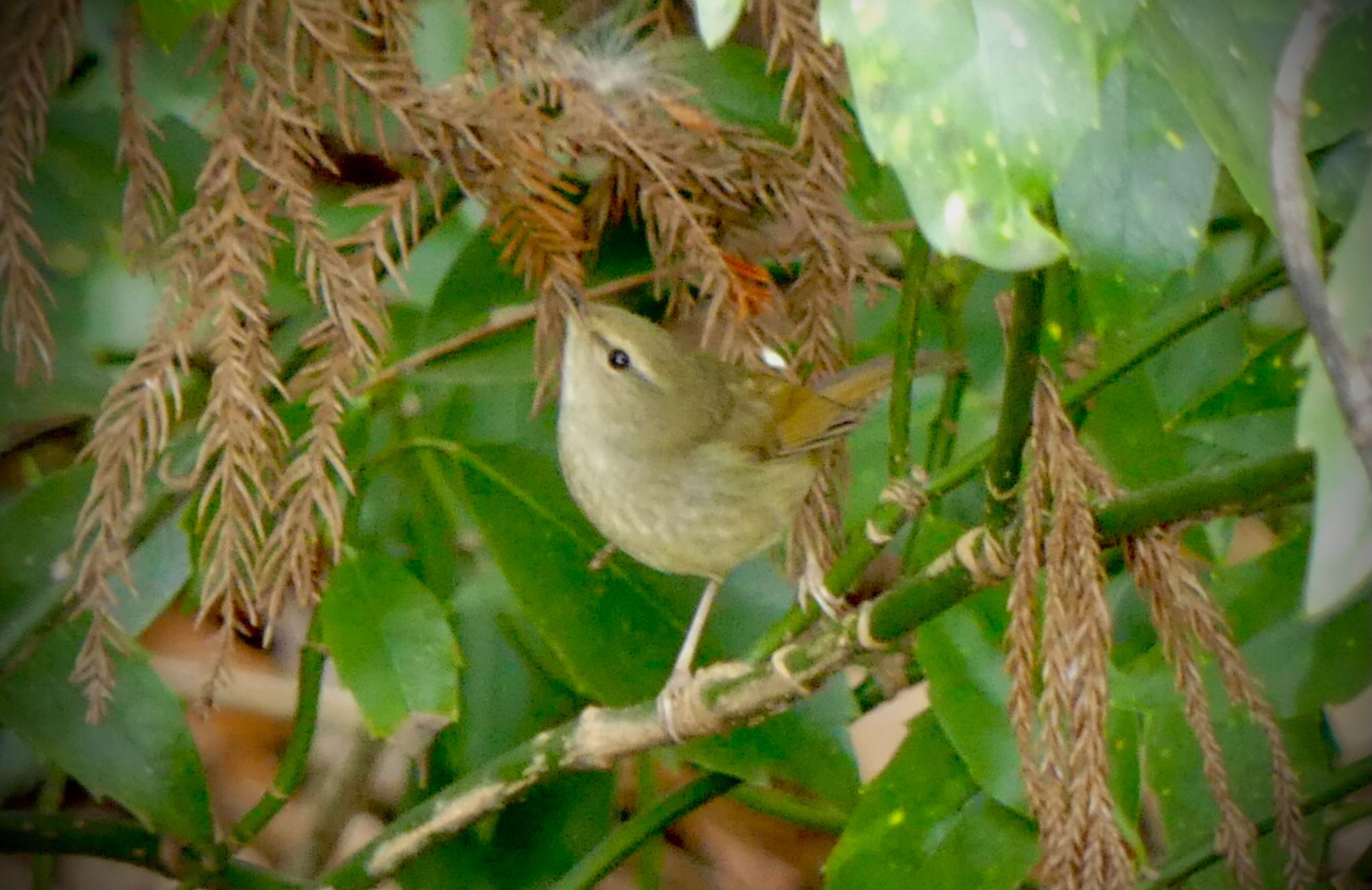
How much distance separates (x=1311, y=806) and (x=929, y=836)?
0.31 metres

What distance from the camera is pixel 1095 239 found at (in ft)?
2.35

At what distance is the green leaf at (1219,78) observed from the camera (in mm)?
516

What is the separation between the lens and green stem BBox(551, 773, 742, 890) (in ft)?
3.89

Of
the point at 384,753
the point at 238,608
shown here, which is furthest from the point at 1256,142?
the point at 384,753

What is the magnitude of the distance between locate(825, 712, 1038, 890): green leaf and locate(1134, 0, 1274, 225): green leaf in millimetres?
687

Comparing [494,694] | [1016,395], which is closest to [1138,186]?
[1016,395]

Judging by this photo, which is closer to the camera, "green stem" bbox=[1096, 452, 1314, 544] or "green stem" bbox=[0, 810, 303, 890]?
"green stem" bbox=[1096, 452, 1314, 544]

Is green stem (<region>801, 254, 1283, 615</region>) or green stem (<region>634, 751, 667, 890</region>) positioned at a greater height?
green stem (<region>801, 254, 1283, 615</region>)

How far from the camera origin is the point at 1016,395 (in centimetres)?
73

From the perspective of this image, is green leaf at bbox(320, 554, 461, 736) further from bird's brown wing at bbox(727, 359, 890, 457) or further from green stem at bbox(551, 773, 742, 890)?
bird's brown wing at bbox(727, 359, 890, 457)

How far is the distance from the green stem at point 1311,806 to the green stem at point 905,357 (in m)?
0.42

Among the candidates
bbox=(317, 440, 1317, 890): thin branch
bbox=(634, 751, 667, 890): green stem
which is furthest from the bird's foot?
bbox=(634, 751, 667, 890): green stem

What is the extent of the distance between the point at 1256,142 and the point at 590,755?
72 centimetres

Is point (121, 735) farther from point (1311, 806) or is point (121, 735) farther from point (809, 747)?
point (1311, 806)
